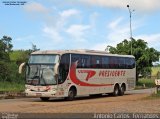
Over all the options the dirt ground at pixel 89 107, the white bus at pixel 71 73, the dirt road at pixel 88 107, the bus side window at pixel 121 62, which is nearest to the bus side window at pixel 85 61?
the white bus at pixel 71 73

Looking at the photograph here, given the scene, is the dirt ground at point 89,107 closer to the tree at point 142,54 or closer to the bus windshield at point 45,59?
the bus windshield at point 45,59

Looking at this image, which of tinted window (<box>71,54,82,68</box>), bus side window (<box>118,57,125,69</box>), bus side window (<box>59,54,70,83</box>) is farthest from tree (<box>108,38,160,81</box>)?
bus side window (<box>59,54,70,83</box>)

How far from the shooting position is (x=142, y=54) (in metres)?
71.6

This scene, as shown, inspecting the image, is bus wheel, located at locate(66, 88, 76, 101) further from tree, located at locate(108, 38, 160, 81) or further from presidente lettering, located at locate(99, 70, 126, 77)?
tree, located at locate(108, 38, 160, 81)

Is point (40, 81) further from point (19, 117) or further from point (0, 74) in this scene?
point (0, 74)

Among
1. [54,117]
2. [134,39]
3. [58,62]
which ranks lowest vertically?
[54,117]

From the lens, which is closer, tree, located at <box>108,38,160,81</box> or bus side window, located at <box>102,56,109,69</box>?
bus side window, located at <box>102,56,109,69</box>

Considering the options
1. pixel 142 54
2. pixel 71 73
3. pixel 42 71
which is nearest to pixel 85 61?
pixel 71 73

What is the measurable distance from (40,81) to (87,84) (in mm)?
Result: 4754

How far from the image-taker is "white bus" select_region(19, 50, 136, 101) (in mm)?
28609

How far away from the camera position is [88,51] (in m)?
32.6

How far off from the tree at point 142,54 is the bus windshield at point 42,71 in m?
43.0

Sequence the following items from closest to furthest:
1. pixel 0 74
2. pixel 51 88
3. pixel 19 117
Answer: pixel 19 117, pixel 51 88, pixel 0 74

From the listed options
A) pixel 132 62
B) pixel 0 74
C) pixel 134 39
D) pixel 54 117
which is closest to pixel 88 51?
pixel 132 62
